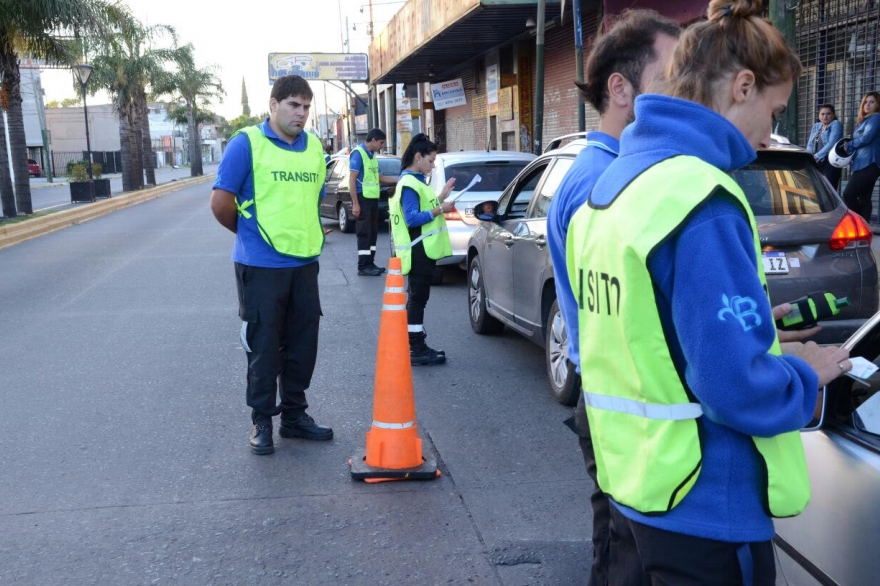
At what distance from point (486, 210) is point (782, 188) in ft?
7.16

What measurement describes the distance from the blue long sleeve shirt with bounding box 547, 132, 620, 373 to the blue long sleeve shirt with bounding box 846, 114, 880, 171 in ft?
30.2

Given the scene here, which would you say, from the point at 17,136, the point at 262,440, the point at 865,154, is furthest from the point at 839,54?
the point at 17,136

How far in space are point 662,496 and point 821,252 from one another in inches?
180

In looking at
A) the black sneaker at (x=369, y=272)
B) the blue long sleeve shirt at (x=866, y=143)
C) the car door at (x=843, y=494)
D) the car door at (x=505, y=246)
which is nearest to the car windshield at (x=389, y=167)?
the black sneaker at (x=369, y=272)

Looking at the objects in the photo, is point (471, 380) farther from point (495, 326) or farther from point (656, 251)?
point (656, 251)

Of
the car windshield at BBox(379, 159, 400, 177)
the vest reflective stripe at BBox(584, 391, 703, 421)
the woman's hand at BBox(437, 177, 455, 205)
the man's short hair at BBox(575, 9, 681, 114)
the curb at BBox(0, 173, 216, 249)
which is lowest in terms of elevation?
the curb at BBox(0, 173, 216, 249)

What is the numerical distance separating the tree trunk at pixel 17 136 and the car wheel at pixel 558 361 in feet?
66.2

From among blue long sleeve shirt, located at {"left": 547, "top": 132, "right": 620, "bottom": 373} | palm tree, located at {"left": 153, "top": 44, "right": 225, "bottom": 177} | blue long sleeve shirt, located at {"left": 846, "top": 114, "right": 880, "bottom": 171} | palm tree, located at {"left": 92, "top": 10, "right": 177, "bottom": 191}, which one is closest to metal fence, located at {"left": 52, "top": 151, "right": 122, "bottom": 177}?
palm tree, located at {"left": 153, "top": 44, "right": 225, "bottom": 177}

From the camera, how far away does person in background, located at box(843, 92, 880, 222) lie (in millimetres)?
11000

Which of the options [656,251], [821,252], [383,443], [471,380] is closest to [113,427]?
[383,443]

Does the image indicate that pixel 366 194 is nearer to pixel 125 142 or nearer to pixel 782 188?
pixel 782 188

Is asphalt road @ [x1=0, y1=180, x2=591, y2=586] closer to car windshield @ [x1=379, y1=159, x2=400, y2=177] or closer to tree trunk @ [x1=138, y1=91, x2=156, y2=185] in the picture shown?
car windshield @ [x1=379, y1=159, x2=400, y2=177]

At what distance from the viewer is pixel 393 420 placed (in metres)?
4.93

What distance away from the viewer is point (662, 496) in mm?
1763
